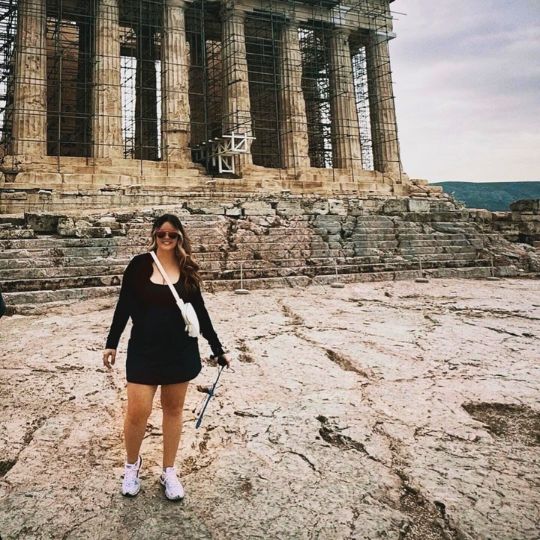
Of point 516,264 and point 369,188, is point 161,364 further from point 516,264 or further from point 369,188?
point 369,188

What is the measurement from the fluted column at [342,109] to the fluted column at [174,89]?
24.7 feet

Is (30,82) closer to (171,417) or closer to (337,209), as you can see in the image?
(337,209)

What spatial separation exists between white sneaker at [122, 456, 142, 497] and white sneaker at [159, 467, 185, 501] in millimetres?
112

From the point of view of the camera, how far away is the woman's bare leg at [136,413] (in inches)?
67.0

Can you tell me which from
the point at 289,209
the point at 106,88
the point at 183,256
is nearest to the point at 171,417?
the point at 183,256

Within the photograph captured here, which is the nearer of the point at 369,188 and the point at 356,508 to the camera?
the point at 356,508

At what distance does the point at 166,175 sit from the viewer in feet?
51.5

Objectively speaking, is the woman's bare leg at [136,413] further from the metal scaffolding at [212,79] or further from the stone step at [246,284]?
the metal scaffolding at [212,79]

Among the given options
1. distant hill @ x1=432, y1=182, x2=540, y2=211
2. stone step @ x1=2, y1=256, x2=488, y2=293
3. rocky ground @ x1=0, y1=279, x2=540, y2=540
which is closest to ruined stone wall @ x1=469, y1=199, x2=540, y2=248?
stone step @ x1=2, y1=256, x2=488, y2=293

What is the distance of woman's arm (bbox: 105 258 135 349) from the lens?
6.10 ft

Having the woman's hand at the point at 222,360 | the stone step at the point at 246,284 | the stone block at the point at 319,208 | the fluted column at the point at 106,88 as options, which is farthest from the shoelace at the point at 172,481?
the fluted column at the point at 106,88

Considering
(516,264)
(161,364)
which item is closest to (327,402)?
(161,364)

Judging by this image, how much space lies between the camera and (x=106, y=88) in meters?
15.5

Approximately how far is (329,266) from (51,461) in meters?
6.91
